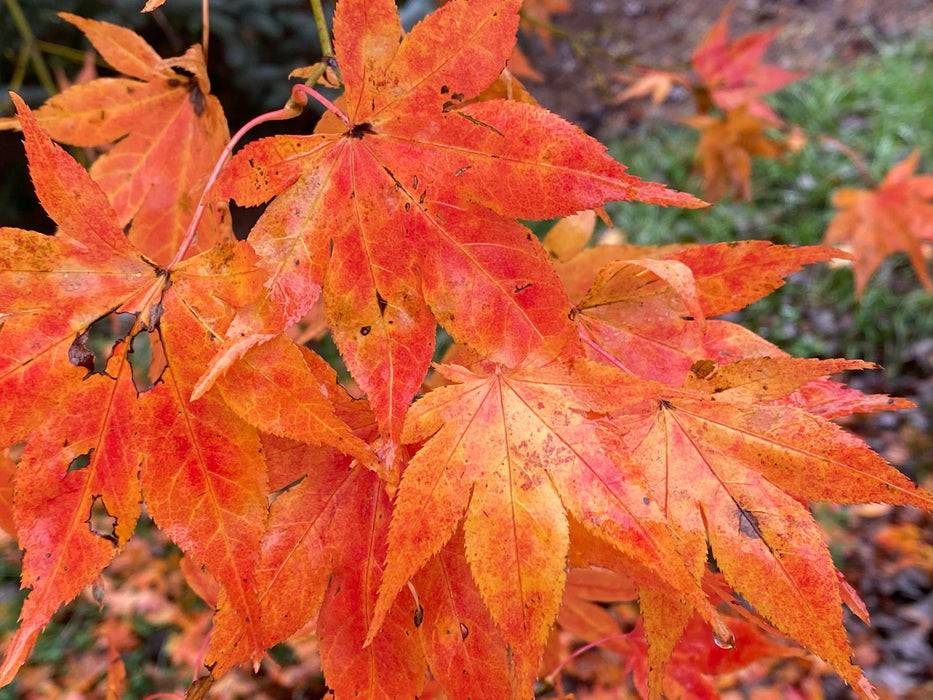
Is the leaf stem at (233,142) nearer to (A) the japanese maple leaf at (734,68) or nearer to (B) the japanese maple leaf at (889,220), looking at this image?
(A) the japanese maple leaf at (734,68)

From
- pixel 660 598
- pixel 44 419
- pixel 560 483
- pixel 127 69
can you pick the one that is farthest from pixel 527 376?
pixel 127 69

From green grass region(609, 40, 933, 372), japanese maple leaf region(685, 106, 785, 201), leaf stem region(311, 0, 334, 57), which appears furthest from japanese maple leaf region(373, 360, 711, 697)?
green grass region(609, 40, 933, 372)

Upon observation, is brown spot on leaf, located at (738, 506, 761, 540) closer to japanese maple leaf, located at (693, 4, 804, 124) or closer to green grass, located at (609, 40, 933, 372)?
japanese maple leaf, located at (693, 4, 804, 124)

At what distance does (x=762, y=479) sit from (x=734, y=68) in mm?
1830

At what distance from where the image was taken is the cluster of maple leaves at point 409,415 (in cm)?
44

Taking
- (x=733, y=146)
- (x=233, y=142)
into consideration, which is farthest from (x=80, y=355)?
(x=733, y=146)

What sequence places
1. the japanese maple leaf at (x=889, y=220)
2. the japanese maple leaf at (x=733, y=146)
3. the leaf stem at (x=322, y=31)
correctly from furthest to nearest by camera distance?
1. the japanese maple leaf at (x=889, y=220)
2. the japanese maple leaf at (x=733, y=146)
3. the leaf stem at (x=322, y=31)

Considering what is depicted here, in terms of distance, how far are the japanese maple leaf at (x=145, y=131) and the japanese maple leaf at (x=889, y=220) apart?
6.14 ft

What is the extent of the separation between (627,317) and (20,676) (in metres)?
2.88

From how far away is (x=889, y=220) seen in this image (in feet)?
7.06

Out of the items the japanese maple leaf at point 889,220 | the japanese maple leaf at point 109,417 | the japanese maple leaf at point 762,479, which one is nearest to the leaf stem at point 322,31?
the japanese maple leaf at point 109,417

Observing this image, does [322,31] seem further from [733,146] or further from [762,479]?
[733,146]

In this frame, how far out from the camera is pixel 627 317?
1.89ft

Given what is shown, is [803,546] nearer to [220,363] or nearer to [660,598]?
[660,598]
